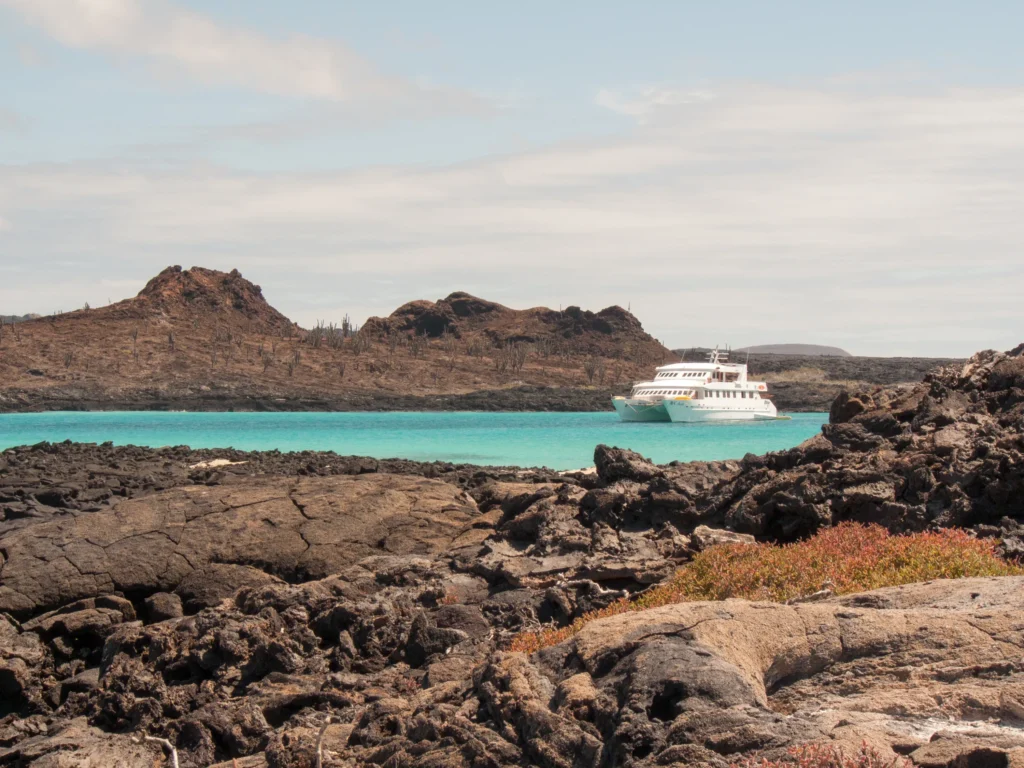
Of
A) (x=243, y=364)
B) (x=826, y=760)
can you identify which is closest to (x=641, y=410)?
(x=243, y=364)

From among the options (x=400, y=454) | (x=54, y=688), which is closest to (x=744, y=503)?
(x=54, y=688)

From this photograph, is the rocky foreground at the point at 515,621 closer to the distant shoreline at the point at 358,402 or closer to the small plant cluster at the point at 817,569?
the small plant cluster at the point at 817,569

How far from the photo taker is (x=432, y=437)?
60969 mm

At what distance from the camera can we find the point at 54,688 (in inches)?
412

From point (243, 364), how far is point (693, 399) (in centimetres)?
5772

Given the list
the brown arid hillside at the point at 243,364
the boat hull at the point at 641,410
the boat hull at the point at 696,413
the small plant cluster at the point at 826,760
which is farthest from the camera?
the brown arid hillside at the point at 243,364

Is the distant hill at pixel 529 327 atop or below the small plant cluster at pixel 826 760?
atop

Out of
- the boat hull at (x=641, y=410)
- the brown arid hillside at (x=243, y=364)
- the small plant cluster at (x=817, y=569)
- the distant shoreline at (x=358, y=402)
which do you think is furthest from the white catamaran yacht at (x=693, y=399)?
the small plant cluster at (x=817, y=569)

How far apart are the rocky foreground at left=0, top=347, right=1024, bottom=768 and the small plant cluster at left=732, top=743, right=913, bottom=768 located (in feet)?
0.39

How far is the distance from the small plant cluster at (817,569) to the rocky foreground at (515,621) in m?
0.60

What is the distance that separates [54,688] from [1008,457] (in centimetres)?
1094

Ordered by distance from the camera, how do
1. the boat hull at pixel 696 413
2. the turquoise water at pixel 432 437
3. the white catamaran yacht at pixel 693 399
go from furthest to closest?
the white catamaran yacht at pixel 693 399 < the boat hull at pixel 696 413 < the turquoise water at pixel 432 437

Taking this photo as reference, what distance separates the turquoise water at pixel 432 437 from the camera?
47375mm

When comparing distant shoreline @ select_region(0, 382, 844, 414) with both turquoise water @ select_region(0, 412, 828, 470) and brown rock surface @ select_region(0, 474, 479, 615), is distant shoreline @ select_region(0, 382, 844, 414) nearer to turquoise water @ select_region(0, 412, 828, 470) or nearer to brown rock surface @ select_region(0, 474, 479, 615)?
turquoise water @ select_region(0, 412, 828, 470)
